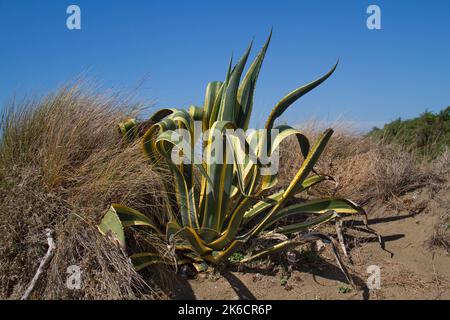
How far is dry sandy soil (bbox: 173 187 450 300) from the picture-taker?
3117mm

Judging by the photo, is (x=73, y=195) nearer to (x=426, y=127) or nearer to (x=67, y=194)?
(x=67, y=194)

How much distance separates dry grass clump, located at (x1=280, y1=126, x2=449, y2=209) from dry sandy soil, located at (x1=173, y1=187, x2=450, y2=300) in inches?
15.6

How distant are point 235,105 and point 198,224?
884 millimetres

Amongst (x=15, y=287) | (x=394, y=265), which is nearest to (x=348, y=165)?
(x=394, y=265)

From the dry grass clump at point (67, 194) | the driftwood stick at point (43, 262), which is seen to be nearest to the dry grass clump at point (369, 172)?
the dry grass clump at point (67, 194)

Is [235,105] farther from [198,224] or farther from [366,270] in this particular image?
[366,270]

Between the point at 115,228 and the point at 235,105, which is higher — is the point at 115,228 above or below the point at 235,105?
below

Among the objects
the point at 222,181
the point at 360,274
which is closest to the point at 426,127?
the point at 360,274

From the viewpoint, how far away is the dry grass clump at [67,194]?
110 inches

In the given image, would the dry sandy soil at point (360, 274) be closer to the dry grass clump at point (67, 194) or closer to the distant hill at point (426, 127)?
the dry grass clump at point (67, 194)

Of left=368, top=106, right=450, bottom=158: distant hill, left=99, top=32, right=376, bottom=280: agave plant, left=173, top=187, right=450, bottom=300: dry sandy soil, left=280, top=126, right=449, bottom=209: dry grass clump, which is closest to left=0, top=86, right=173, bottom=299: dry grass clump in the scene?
left=99, top=32, right=376, bottom=280: agave plant

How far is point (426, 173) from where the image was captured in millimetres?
4734

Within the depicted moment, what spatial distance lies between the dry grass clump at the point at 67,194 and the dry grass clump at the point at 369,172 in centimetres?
178

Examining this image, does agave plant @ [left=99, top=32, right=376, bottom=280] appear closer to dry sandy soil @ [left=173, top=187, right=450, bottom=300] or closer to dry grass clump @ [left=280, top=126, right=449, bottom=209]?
dry sandy soil @ [left=173, top=187, right=450, bottom=300]
